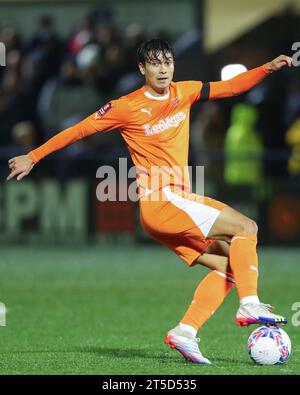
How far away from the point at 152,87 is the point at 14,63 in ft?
36.0

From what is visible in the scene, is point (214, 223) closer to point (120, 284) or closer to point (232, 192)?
point (120, 284)

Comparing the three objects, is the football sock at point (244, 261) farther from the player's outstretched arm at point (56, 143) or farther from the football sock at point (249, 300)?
the player's outstretched arm at point (56, 143)

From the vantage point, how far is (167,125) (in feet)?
24.9

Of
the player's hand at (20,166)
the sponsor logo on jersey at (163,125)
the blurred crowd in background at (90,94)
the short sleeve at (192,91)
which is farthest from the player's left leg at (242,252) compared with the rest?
the blurred crowd in background at (90,94)

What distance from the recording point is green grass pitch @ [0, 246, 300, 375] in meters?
7.41

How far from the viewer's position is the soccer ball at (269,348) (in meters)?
7.23

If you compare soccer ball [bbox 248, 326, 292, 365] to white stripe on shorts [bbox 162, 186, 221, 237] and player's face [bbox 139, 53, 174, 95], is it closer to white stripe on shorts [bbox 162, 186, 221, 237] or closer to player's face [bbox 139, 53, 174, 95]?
white stripe on shorts [bbox 162, 186, 221, 237]

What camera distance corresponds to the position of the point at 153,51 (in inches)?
297

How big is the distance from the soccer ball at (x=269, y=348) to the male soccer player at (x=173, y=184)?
320 millimetres

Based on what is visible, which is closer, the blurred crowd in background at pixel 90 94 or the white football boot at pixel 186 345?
the white football boot at pixel 186 345

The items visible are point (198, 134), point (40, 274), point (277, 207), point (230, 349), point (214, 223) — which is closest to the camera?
point (214, 223)

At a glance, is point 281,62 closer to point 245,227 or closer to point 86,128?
point 245,227

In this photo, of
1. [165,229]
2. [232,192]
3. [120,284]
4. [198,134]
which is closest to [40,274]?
[120,284]

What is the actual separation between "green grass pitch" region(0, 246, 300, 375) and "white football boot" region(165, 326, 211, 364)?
82mm
